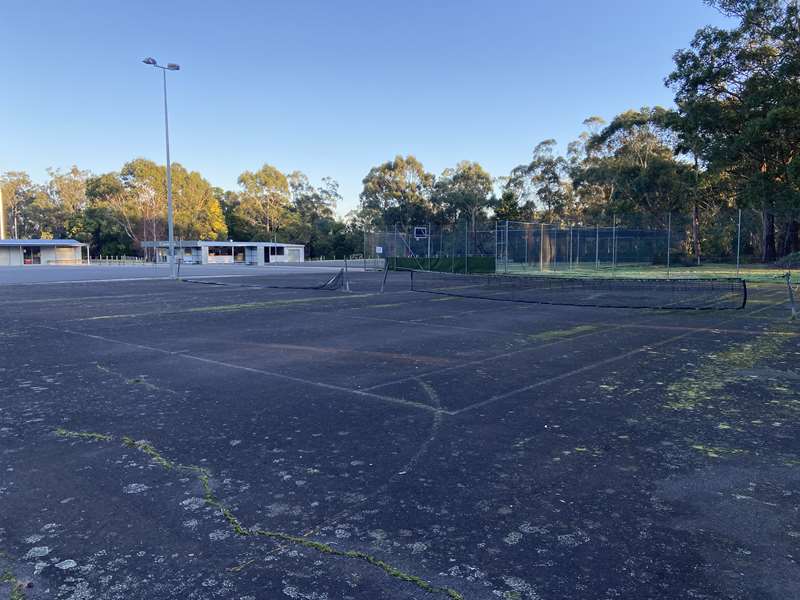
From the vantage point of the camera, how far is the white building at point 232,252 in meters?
74.1

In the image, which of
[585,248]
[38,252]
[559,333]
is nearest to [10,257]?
[38,252]

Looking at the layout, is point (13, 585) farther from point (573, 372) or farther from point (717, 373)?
point (717, 373)

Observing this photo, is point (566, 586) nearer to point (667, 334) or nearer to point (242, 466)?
point (242, 466)

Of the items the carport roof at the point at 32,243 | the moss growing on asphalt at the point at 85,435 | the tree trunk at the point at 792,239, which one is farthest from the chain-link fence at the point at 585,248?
the carport roof at the point at 32,243

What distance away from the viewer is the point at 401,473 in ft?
13.2

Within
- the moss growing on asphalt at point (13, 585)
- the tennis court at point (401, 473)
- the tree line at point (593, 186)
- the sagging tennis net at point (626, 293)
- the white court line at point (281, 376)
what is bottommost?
the moss growing on asphalt at point (13, 585)

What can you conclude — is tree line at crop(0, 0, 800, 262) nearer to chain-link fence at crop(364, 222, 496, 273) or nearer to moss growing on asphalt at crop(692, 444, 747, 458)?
chain-link fence at crop(364, 222, 496, 273)

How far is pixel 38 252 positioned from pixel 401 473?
8579 cm

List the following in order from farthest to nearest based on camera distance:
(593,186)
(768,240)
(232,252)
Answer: (232,252)
(593,186)
(768,240)

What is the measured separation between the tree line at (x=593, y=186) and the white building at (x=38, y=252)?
9279mm

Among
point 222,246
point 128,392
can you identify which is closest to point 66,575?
point 128,392

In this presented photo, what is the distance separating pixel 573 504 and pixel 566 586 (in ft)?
2.99

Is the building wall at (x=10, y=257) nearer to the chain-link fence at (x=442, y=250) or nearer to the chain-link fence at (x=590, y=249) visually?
the chain-link fence at (x=590, y=249)

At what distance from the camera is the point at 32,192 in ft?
356
